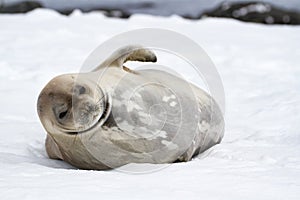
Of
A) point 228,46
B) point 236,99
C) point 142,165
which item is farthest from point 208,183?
point 228,46

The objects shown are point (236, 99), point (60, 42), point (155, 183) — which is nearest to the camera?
point (155, 183)

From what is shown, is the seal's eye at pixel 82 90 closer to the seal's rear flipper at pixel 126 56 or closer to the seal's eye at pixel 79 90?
the seal's eye at pixel 79 90

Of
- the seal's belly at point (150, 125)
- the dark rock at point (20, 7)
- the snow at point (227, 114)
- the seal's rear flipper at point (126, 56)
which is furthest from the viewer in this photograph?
the dark rock at point (20, 7)

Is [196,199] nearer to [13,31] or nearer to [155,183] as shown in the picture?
[155,183]

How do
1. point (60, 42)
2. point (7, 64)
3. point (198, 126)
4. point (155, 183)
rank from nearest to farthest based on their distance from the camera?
1. point (155, 183)
2. point (198, 126)
3. point (7, 64)
4. point (60, 42)

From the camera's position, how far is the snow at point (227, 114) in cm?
235

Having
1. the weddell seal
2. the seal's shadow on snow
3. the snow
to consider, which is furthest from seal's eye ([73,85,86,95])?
the seal's shadow on snow

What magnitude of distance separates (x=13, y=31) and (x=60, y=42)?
67 centimetres

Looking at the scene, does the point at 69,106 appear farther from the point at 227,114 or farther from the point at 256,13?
the point at 256,13

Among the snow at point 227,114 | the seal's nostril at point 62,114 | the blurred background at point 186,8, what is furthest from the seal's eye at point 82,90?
the blurred background at point 186,8

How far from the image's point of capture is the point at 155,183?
2432 mm

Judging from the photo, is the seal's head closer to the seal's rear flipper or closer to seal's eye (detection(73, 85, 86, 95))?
seal's eye (detection(73, 85, 86, 95))

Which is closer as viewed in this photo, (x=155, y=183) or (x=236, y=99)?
(x=155, y=183)

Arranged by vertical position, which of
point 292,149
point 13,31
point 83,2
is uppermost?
point 292,149
